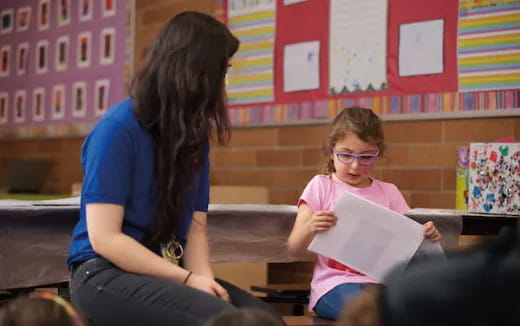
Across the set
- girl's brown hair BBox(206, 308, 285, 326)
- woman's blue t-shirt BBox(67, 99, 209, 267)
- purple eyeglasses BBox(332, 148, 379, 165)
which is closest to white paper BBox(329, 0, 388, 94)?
purple eyeglasses BBox(332, 148, 379, 165)

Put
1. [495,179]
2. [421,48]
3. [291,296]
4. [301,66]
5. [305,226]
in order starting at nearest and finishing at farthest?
[305,226]
[495,179]
[291,296]
[421,48]
[301,66]

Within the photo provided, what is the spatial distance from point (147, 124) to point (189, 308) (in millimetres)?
430

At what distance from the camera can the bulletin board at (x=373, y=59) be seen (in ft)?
9.59

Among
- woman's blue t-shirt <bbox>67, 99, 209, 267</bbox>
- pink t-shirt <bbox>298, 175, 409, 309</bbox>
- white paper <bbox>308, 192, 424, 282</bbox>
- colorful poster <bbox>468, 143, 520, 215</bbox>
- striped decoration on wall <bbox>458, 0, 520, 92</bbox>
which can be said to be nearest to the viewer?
woman's blue t-shirt <bbox>67, 99, 209, 267</bbox>

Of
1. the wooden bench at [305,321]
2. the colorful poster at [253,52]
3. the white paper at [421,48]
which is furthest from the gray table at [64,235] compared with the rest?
the colorful poster at [253,52]

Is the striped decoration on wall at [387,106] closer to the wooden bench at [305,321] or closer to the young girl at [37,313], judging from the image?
the wooden bench at [305,321]

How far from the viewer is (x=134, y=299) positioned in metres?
1.58

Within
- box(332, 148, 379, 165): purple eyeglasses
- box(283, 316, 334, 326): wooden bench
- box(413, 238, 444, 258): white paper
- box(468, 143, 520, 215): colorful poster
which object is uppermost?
box(332, 148, 379, 165): purple eyeglasses

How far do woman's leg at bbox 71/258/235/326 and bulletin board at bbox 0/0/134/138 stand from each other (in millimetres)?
3029

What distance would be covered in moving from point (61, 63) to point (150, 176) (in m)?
3.71

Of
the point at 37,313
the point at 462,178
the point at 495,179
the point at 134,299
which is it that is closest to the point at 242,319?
the point at 37,313

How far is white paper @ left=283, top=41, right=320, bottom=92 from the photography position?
3543 mm

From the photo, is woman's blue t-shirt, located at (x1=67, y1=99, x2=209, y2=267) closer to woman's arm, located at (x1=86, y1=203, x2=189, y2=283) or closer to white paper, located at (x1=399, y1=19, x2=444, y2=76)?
woman's arm, located at (x1=86, y1=203, x2=189, y2=283)

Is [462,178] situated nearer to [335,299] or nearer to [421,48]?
[421,48]
